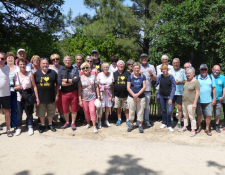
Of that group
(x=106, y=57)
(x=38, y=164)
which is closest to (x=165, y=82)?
(x=38, y=164)

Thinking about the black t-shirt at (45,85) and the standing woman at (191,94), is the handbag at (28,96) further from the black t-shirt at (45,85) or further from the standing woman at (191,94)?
the standing woman at (191,94)

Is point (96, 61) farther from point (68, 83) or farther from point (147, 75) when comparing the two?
point (147, 75)

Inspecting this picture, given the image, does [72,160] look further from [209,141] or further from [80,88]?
[209,141]

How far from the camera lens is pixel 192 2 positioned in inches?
373

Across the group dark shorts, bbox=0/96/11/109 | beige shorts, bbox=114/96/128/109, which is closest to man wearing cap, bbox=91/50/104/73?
beige shorts, bbox=114/96/128/109

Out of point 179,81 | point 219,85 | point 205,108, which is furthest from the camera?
point 179,81

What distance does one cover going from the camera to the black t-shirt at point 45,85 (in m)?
4.83

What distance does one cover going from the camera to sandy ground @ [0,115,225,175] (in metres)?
3.37

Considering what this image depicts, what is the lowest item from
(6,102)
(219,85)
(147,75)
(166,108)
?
(166,108)

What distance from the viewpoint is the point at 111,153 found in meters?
3.98

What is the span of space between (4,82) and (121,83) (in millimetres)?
2917

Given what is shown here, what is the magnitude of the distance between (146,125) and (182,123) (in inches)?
41.2

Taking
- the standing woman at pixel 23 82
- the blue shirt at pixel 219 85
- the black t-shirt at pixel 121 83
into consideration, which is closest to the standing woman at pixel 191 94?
the blue shirt at pixel 219 85

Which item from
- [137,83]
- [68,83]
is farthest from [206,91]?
[68,83]
